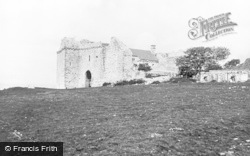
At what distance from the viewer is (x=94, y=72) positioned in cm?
6412

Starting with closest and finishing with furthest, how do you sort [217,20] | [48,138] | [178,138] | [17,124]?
1. [178,138]
2. [48,138]
3. [17,124]
4. [217,20]

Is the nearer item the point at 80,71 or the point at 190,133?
the point at 190,133

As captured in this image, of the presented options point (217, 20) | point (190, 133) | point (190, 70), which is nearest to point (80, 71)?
point (190, 70)

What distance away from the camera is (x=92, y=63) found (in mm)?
64438

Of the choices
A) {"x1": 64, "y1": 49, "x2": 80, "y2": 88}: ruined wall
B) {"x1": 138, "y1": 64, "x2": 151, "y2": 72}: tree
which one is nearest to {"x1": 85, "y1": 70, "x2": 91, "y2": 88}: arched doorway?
{"x1": 64, "y1": 49, "x2": 80, "y2": 88}: ruined wall

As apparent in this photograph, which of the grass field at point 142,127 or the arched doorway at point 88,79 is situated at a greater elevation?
the arched doorway at point 88,79

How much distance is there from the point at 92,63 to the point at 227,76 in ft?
87.3

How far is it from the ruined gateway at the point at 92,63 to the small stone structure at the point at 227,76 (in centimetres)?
1363

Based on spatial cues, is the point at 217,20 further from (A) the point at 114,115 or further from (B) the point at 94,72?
(A) the point at 114,115

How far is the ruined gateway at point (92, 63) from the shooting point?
59969 millimetres

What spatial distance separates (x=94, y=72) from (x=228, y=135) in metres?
53.4

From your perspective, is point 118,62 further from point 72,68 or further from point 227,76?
point 227,76

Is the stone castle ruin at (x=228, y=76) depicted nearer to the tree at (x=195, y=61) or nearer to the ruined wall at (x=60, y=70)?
the tree at (x=195, y=61)

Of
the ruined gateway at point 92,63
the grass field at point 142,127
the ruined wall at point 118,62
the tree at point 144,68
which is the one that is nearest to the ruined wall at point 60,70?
the ruined gateway at point 92,63
